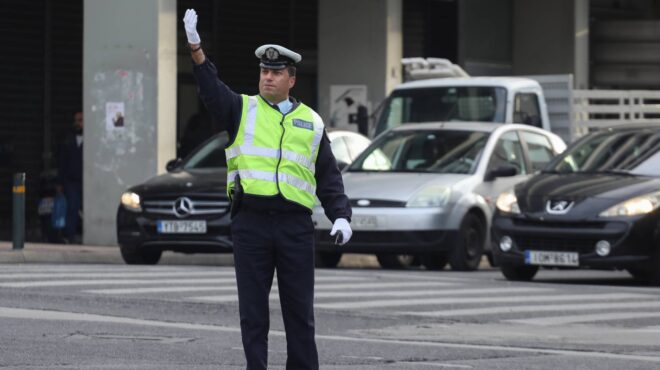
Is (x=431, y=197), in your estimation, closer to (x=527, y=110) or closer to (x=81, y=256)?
(x=81, y=256)

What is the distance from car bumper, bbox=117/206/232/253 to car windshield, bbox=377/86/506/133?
4.91 m

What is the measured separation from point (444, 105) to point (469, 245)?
15.1 ft

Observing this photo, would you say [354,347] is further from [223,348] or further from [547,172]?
[547,172]

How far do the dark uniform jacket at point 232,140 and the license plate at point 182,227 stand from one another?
1109 cm

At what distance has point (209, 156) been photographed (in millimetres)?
21531

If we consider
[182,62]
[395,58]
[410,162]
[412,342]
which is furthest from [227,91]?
[182,62]

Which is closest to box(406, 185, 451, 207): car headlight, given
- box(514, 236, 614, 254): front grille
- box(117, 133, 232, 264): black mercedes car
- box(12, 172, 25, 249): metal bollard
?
box(514, 236, 614, 254): front grille

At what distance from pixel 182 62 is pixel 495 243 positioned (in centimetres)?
1395

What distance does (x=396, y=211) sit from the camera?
1925 centimetres

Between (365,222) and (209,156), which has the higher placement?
(209,156)

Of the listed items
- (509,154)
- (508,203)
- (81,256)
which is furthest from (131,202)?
(508,203)

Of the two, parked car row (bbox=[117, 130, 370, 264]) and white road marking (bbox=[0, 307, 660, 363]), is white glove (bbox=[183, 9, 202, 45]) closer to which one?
white road marking (bbox=[0, 307, 660, 363])

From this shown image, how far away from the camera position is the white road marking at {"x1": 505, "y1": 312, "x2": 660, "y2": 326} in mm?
13516

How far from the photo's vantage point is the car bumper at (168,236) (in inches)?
771
